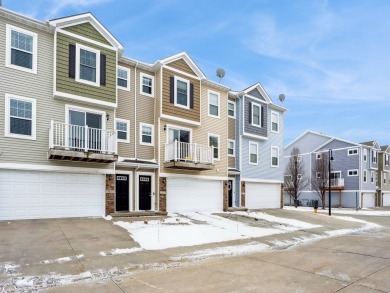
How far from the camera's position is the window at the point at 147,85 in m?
17.7

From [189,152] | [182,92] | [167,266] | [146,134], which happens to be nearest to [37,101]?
[146,134]

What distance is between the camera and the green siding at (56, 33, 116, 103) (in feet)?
45.4

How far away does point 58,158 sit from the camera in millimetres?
13430

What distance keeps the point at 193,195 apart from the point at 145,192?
327cm

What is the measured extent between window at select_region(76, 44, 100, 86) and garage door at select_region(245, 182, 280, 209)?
45.6 feet

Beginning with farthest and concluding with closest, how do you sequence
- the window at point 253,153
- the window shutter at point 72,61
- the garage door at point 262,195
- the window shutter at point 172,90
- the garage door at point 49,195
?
the window at point 253,153
the garage door at point 262,195
the window shutter at point 172,90
the window shutter at point 72,61
the garage door at point 49,195

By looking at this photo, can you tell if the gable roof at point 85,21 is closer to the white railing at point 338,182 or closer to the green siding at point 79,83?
the green siding at point 79,83

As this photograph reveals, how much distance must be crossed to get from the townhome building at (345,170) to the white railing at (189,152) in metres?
26.2

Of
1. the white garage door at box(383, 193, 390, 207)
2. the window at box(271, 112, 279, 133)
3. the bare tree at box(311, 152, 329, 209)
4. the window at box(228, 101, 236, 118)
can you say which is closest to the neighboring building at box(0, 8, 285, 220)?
the window at box(228, 101, 236, 118)

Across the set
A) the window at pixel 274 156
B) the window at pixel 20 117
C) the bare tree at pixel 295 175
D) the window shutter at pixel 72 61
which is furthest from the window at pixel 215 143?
the bare tree at pixel 295 175

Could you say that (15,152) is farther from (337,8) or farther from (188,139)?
(337,8)

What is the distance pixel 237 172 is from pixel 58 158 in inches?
508

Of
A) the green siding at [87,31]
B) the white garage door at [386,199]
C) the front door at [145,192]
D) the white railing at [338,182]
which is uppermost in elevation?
the green siding at [87,31]

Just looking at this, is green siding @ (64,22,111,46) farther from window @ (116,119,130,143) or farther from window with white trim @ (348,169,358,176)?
window with white trim @ (348,169,358,176)
